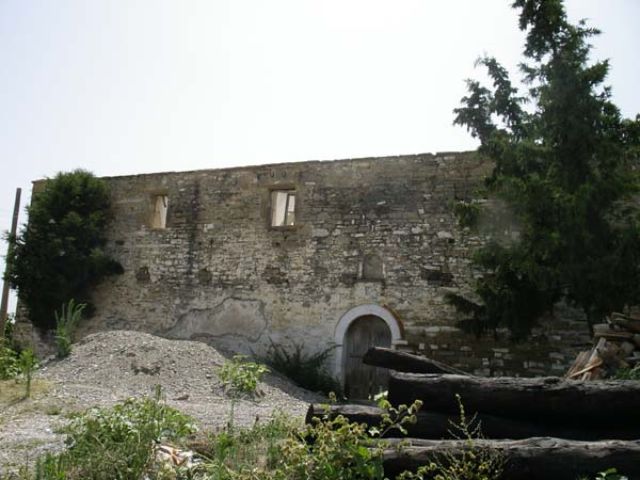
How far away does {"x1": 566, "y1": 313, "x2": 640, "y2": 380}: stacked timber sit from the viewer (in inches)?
266

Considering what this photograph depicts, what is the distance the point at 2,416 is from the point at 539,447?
5.45 meters

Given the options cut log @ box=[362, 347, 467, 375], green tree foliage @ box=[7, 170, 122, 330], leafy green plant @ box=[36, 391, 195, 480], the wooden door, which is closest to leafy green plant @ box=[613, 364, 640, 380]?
cut log @ box=[362, 347, 467, 375]

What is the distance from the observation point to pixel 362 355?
36.5ft

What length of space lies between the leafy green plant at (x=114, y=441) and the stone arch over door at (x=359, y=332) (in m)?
6.50

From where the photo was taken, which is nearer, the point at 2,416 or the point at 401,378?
the point at 401,378

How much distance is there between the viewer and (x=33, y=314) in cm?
1322

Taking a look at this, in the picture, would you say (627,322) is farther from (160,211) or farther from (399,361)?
(160,211)

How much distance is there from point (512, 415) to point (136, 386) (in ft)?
20.2

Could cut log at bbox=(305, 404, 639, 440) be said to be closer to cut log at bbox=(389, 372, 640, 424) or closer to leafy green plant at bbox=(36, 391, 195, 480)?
cut log at bbox=(389, 372, 640, 424)

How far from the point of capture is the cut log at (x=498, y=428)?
4410mm

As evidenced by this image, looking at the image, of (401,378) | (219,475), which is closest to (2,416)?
(219,475)

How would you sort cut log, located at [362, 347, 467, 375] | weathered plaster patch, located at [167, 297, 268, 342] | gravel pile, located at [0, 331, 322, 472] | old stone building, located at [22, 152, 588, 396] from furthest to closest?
weathered plaster patch, located at [167, 297, 268, 342]
old stone building, located at [22, 152, 588, 396]
gravel pile, located at [0, 331, 322, 472]
cut log, located at [362, 347, 467, 375]

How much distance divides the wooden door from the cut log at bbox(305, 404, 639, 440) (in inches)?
252

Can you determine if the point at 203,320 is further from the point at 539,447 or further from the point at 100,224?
the point at 539,447
